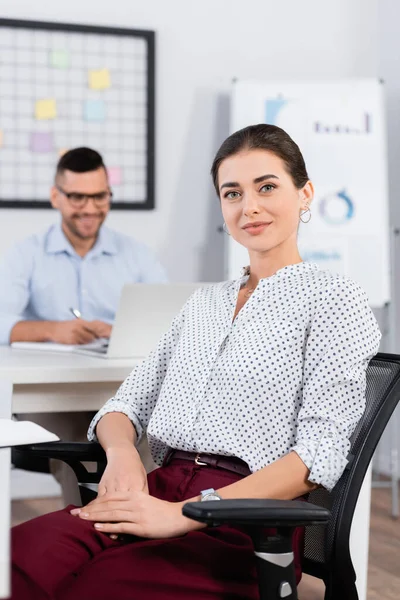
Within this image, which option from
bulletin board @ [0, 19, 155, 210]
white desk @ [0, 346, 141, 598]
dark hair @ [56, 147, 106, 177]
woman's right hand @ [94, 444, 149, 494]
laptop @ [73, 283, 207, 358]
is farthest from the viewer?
bulletin board @ [0, 19, 155, 210]

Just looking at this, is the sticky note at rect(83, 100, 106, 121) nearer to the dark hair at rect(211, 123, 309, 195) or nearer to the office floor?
the office floor

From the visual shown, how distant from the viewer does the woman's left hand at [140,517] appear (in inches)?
52.6

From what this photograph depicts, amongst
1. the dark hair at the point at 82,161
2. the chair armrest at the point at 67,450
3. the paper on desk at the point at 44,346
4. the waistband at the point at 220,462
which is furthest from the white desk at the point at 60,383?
the dark hair at the point at 82,161

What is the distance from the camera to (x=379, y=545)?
3314mm

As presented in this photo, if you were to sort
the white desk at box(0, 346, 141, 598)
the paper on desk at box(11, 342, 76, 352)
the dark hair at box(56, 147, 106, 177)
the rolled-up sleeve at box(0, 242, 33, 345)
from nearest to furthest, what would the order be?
the white desk at box(0, 346, 141, 598) → the paper on desk at box(11, 342, 76, 352) → the rolled-up sleeve at box(0, 242, 33, 345) → the dark hair at box(56, 147, 106, 177)

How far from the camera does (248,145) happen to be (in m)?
1.69

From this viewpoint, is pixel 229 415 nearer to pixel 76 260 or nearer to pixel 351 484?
pixel 351 484

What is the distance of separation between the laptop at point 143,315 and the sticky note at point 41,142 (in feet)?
6.31

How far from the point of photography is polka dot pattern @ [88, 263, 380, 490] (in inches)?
57.1

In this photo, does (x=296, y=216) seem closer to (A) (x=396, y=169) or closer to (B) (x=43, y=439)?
(B) (x=43, y=439)

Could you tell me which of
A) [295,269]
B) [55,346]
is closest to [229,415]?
[295,269]

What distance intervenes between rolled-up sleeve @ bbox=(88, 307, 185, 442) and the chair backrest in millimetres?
413

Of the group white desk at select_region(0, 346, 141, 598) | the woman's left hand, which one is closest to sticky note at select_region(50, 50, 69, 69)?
white desk at select_region(0, 346, 141, 598)

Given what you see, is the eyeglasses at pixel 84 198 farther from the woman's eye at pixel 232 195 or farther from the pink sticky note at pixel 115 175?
the woman's eye at pixel 232 195
